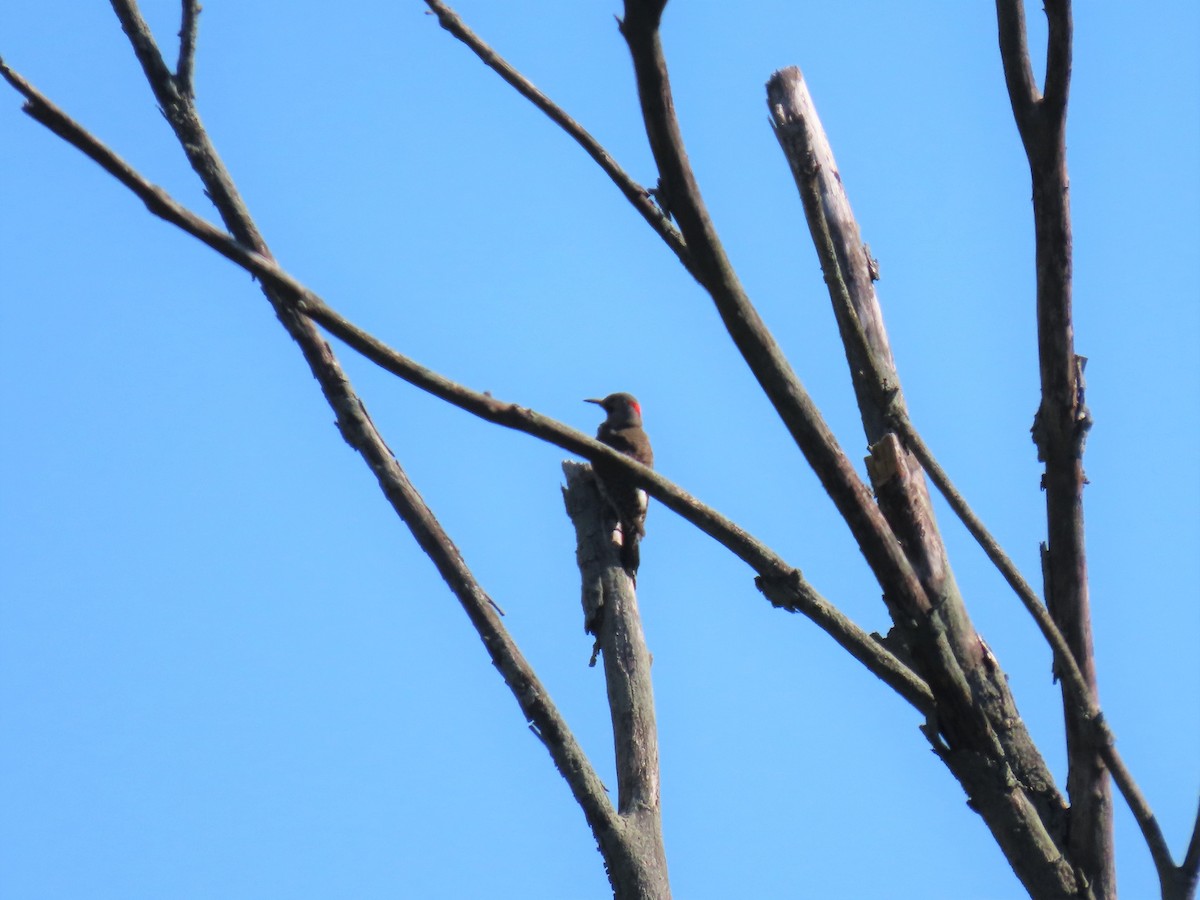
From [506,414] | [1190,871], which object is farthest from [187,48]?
[1190,871]

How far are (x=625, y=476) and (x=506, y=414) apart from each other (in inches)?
11.7

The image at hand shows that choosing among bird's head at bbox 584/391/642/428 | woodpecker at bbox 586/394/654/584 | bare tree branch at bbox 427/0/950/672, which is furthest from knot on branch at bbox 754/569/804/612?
bird's head at bbox 584/391/642/428

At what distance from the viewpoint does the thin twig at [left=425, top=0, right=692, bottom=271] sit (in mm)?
3295

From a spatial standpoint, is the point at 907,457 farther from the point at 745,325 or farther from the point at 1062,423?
the point at 745,325

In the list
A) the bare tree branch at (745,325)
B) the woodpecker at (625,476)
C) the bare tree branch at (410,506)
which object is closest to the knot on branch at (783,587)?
the bare tree branch at (745,325)

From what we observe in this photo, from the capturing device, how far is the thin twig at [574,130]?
3295 millimetres

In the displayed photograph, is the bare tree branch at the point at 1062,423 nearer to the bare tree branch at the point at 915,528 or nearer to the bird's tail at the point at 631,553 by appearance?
the bare tree branch at the point at 915,528

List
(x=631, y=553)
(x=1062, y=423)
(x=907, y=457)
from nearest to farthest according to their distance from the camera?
(x=1062, y=423), (x=907, y=457), (x=631, y=553)

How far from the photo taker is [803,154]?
4.40m

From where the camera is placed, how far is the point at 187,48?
4594 mm

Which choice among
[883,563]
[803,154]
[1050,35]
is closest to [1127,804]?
[883,563]

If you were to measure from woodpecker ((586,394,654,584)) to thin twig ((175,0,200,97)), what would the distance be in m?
1.98

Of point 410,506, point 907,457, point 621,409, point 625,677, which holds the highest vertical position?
point 621,409

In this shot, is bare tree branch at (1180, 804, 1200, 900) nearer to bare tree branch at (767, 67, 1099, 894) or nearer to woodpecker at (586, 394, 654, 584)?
bare tree branch at (767, 67, 1099, 894)
